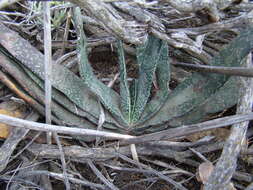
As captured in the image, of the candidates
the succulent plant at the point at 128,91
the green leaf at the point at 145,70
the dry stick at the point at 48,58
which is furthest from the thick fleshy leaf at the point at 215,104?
the dry stick at the point at 48,58

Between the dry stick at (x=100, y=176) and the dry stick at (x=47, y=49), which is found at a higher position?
the dry stick at (x=47, y=49)

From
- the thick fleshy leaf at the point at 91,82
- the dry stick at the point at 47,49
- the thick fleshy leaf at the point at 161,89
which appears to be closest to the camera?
the dry stick at the point at 47,49

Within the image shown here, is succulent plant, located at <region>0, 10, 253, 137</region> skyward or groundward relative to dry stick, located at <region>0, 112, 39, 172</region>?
skyward

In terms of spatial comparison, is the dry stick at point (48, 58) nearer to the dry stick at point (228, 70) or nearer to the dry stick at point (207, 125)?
the dry stick at point (207, 125)

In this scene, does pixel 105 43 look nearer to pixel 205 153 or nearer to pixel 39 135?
pixel 39 135

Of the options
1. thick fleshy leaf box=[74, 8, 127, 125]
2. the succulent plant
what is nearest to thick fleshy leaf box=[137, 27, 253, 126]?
the succulent plant

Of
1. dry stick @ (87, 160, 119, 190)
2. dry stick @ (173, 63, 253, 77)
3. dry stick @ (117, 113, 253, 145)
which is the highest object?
dry stick @ (173, 63, 253, 77)

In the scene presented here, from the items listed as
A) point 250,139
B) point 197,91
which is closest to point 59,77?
point 197,91

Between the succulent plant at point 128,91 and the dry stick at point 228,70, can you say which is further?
the succulent plant at point 128,91

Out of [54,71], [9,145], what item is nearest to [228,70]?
[54,71]

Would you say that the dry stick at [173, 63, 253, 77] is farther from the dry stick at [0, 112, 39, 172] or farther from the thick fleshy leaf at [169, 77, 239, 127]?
the dry stick at [0, 112, 39, 172]

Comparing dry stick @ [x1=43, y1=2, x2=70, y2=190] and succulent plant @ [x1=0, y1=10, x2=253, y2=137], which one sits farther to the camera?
succulent plant @ [x1=0, y1=10, x2=253, y2=137]
